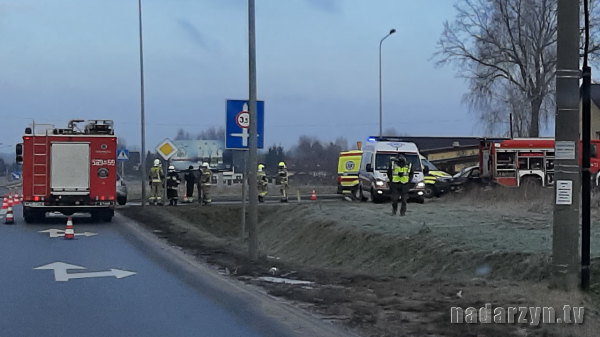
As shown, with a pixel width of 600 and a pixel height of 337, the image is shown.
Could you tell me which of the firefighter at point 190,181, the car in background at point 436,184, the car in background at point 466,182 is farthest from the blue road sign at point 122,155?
the car in background at point 466,182

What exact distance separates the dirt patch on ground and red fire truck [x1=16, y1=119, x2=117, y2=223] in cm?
190

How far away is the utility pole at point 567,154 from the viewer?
949 cm

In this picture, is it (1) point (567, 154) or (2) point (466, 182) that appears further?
(2) point (466, 182)

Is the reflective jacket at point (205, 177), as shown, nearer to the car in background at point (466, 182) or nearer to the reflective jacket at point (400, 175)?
the car in background at point (466, 182)

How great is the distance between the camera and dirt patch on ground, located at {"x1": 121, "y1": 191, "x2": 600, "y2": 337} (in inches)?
353

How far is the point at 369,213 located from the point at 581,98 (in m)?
12.7

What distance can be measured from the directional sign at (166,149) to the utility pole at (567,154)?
20394 mm

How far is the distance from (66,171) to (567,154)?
17882mm

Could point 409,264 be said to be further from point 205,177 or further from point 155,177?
point 155,177

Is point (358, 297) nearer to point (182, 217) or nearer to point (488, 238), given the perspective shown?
point (488, 238)

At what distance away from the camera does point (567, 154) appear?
9586 mm

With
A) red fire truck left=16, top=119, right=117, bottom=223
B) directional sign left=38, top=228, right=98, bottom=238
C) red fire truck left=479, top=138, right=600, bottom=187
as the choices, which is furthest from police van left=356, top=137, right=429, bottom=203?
directional sign left=38, top=228, right=98, bottom=238

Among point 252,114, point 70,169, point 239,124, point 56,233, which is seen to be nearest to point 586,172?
point 252,114

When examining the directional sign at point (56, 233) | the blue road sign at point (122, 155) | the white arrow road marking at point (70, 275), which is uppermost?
the blue road sign at point (122, 155)
